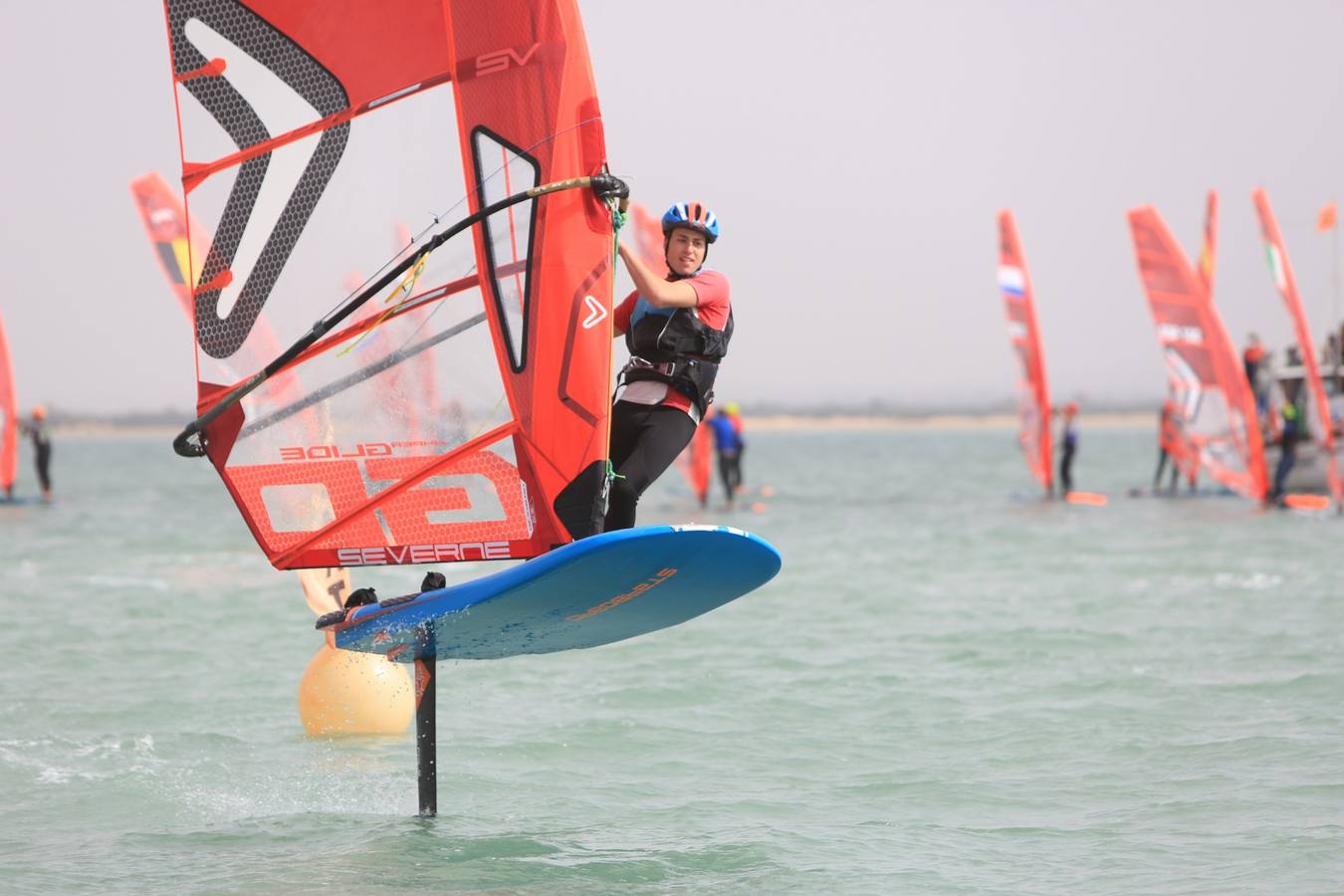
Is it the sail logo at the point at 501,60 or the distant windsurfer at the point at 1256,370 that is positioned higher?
the sail logo at the point at 501,60

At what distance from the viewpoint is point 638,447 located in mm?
4750

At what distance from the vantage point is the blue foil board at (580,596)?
4230 millimetres

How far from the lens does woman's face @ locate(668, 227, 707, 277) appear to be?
4746mm

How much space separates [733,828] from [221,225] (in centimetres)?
262

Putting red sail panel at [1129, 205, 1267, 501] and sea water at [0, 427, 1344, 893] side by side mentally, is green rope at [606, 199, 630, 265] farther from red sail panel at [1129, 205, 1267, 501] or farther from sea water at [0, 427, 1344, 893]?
red sail panel at [1129, 205, 1267, 501]

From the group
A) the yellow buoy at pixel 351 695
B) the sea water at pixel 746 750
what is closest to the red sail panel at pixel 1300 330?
the sea water at pixel 746 750

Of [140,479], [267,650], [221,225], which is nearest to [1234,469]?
[267,650]

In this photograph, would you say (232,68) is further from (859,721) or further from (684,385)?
(859,721)

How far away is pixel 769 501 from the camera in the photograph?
26781 millimetres

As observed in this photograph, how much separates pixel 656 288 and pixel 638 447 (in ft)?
1.74

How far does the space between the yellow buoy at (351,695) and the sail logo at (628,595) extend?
2.32 metres

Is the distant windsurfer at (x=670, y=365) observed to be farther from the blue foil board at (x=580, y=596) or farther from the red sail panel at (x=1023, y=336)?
the red sail panel at (x=1023, y=336)

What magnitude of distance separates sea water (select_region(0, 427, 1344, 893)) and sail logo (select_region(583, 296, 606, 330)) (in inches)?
66.3

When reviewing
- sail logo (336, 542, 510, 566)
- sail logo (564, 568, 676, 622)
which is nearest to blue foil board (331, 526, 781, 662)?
sail logo (564, 568, 676, 622)
